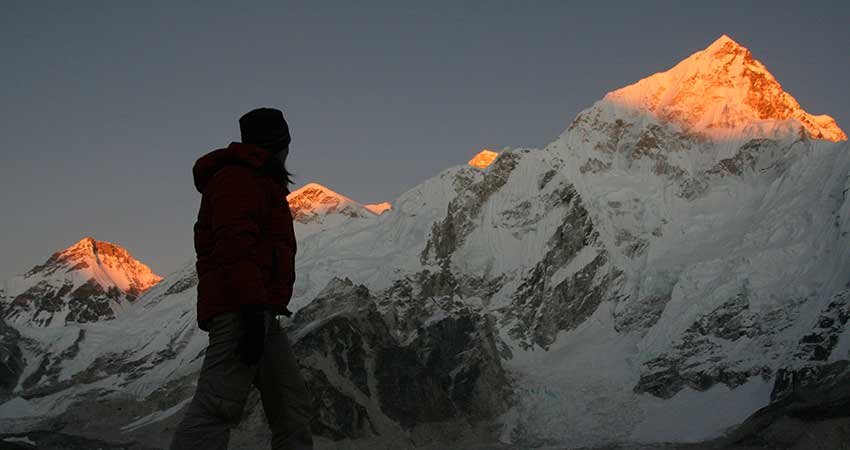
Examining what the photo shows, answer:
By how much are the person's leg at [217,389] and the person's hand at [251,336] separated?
3.2 inches

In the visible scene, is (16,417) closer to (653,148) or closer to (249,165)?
(653,148)

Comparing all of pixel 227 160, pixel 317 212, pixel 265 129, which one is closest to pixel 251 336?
pixel 227 160

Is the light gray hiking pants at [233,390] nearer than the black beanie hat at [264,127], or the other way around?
the light gray hiking pants at [233,390]

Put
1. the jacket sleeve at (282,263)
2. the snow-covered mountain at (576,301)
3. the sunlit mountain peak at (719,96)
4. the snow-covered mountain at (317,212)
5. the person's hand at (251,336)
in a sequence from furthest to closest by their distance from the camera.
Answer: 1. the snow-covered mountain at (317,212)
2. the sunlit mountain peak at (719,96)
3. the snow-covered mountain at (576,301)
4. the jacket sleeve at (282,263)
5. the person's hand at (251,336)

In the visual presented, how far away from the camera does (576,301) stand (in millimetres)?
131375

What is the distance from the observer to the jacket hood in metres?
8.41

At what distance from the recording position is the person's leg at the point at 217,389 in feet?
25.7

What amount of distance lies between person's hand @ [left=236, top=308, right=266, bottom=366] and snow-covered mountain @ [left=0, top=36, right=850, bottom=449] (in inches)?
2936

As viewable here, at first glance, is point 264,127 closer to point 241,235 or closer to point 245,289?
point 241,235

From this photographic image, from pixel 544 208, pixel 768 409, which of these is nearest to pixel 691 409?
pixel 768 409

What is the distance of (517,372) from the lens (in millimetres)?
118500

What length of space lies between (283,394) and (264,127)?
6.96 ft

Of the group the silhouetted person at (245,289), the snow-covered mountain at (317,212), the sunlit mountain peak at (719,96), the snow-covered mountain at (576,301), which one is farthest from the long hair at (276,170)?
the snow-covered mountain at (317,212)

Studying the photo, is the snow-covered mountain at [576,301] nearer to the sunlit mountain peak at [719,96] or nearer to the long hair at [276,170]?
the sunlit mountain peak at [719,96]
